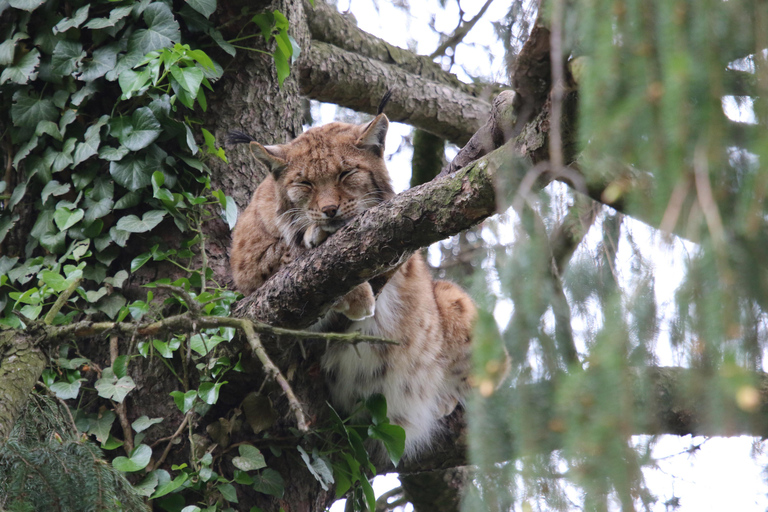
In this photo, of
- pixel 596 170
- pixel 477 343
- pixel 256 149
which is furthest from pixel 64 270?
pixel 596 170

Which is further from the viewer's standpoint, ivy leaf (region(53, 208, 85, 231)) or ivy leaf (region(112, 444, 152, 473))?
ivy leaf (region(53, 208, 85, 231))

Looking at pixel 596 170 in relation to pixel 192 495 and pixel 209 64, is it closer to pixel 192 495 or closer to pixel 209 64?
pixel 192 495

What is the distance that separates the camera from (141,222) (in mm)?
2912

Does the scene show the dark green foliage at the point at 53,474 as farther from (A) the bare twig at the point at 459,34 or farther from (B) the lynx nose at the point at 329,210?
(A) the bare twig at the point at 459,34

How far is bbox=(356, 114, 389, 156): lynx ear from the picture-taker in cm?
344

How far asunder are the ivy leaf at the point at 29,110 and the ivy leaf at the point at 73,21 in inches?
12.8

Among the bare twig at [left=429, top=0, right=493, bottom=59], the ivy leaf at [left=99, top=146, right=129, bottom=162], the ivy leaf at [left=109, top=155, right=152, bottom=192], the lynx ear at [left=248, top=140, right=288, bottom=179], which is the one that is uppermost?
the bare twig at [left=429, top=0, right=493, bottom=59]

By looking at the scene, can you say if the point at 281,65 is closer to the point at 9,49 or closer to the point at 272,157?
the point at 272,157

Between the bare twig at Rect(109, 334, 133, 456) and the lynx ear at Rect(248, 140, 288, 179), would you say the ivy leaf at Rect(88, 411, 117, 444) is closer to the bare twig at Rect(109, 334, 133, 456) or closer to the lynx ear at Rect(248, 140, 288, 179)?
the bare twig at Rect(109, 334, 133, 456)

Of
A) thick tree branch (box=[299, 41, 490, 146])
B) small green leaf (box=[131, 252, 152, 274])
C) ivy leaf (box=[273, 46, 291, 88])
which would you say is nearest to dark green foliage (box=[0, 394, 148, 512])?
small green leaf (box=[131, 252, 152, 274])

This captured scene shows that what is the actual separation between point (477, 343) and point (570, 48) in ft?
2.06

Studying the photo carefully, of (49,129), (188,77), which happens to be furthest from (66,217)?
(188,77)

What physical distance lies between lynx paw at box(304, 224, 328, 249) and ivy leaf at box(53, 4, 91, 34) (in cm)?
138

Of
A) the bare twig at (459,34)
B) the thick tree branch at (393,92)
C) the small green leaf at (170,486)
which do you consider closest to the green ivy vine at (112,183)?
the small green leaf at (170,486)
